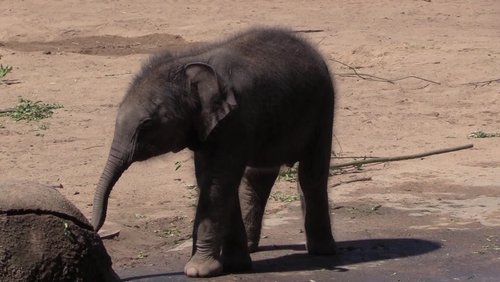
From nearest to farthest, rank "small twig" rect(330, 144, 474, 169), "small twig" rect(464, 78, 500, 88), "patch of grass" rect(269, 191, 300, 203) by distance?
"patch of grass" rect(269, 191, 300, 203) → "small twig" rect(330, 144, 474, 169) → "small twig" rect(464, 78, 500, 88)

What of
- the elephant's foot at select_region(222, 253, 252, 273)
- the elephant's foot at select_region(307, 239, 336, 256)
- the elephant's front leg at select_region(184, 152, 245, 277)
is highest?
the elephant's front leg at select_region(184, 152, 245, 277)

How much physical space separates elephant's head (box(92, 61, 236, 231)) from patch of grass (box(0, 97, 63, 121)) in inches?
193

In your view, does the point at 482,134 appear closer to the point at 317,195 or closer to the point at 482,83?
the point at 482,83

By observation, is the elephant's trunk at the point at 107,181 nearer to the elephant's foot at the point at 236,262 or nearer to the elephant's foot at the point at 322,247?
the elephant's foot at the point at 236,262

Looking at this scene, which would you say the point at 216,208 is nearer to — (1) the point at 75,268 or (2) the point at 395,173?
(1) the point at 75,268

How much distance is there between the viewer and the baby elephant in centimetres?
597

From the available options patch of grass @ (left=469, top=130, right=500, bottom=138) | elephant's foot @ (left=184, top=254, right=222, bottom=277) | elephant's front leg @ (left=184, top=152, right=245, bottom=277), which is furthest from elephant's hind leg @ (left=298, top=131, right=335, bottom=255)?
patch of grass @ (left=469, top=130, right=500, bottom=138)

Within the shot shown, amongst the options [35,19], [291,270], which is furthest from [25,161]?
[35,19]

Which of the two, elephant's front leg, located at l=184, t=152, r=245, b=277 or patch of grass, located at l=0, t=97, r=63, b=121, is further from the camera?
patch of grass, located at l=0, t=97, r=63, b=121

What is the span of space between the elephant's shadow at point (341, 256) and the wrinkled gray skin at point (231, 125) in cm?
11

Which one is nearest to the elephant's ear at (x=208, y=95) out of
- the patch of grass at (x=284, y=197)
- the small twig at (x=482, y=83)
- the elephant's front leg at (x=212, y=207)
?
the elephant's front leg at (x=212, y=207)

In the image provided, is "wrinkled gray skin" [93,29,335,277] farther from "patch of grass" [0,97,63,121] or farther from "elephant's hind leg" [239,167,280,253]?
"patch of grass" [0,97,63,121]

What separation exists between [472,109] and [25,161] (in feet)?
14.4

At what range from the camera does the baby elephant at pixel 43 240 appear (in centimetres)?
597
